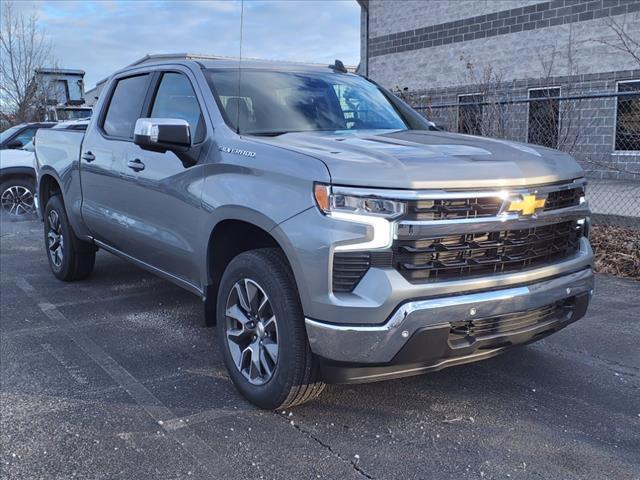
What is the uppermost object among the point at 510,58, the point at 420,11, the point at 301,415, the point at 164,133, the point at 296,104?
the point at 420,11

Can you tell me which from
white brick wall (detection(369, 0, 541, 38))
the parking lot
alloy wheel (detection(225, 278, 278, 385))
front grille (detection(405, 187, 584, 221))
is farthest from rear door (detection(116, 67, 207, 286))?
white brick wall (detection(369, 0, 541, 38))

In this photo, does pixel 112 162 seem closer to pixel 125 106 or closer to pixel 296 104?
pixel 125 106

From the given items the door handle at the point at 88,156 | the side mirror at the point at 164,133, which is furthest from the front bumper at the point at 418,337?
the door handle at the point at 88,156

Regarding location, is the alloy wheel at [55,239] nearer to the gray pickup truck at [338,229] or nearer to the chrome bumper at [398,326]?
the gray pickup truck at [338,229]

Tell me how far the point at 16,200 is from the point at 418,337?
36.4 ft

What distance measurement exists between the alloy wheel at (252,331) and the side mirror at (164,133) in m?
1.01

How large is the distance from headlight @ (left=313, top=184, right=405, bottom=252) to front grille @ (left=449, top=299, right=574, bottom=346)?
551mm

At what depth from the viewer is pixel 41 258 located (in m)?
8.00

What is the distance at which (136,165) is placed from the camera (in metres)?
4.64

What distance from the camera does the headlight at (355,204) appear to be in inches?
115

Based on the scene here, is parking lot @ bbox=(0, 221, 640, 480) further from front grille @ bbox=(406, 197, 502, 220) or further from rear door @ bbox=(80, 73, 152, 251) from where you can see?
front grille @ bbox=(406, 197, 502, 220)

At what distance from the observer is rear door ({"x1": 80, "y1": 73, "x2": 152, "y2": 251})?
4926 millimetres

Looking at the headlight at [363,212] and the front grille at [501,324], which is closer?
the headlight at [363,212]

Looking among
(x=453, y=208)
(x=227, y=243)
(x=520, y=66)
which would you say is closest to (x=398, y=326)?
(x=453, y=208)
